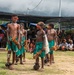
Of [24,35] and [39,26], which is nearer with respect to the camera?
[39,26]

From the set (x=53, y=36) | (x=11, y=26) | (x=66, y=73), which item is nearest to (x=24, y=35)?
(x=53, y=36)

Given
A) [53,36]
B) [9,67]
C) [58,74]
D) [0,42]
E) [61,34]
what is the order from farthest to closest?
[61,34] → [0,42] → [53,36] → [9,67] → [58,74]

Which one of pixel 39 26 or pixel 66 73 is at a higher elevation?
pixel 39 26

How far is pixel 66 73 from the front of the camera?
9.92 meters

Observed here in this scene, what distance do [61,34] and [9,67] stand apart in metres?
15.7

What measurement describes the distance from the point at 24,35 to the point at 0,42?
10.1 metres

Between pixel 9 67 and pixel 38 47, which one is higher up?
pixel 38 47

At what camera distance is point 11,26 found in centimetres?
1036

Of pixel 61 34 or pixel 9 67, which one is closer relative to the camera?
pixel 9 67

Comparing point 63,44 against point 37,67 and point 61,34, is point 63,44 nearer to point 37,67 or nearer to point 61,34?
point 61,34

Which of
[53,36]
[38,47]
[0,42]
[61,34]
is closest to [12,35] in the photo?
[38,47]

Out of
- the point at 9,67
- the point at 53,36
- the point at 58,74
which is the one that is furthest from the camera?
the point at 53,36

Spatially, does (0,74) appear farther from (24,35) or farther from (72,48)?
(72,48)

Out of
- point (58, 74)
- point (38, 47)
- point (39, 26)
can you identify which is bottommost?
point (58, 74)
